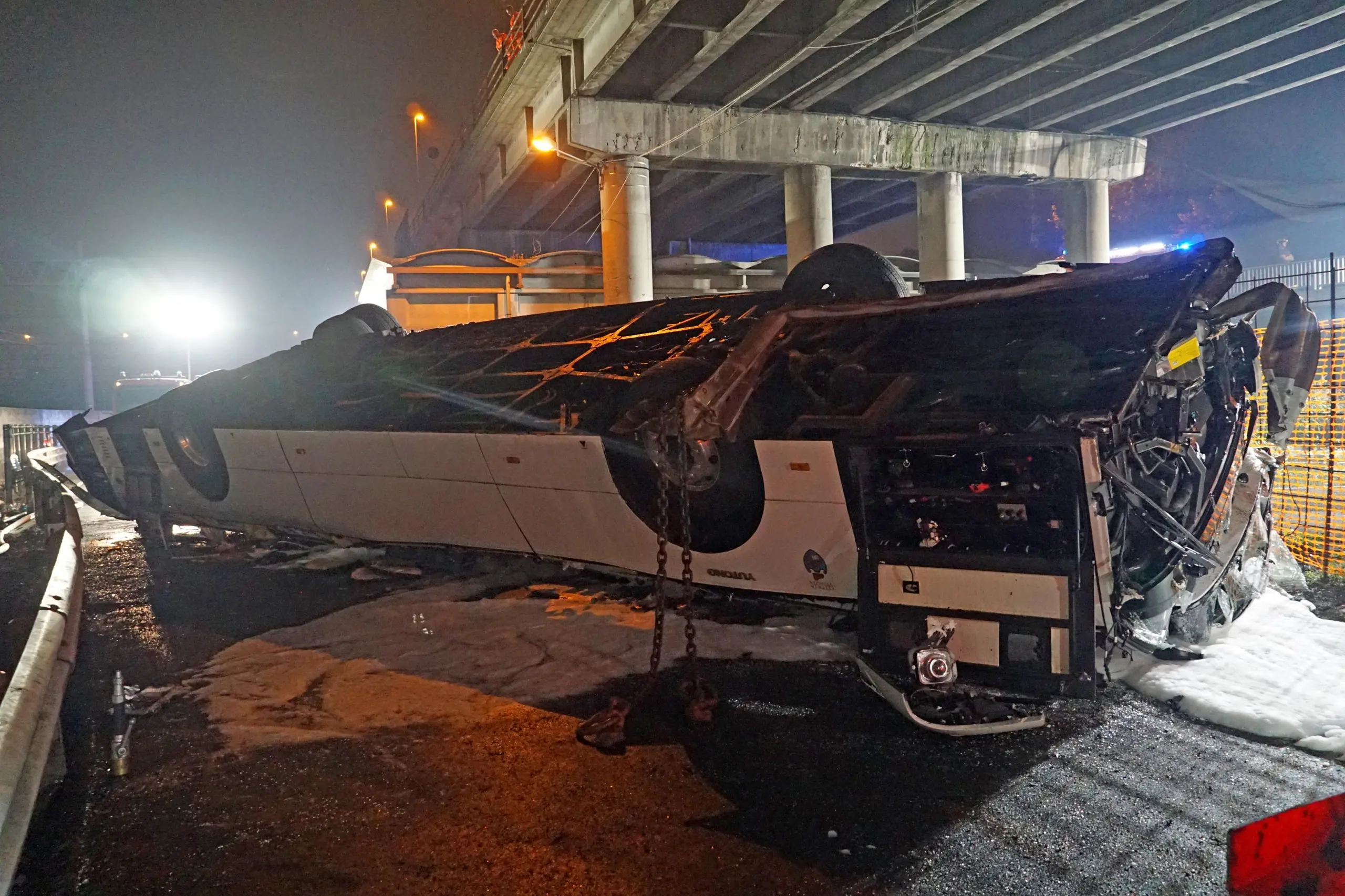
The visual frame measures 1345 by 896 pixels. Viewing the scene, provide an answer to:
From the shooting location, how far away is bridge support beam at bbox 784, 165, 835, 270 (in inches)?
662

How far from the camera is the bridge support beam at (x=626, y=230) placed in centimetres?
1581

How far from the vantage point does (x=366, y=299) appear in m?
39.3

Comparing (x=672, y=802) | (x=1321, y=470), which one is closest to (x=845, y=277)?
(x=672, y=802)

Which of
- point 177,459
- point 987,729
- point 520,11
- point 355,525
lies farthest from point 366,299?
point 987,729

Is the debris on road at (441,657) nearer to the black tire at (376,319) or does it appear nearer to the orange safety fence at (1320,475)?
the black tire at (376,319)

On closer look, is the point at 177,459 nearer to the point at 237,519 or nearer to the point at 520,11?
the point at 237,519

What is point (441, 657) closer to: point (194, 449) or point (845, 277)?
point (845, 277)

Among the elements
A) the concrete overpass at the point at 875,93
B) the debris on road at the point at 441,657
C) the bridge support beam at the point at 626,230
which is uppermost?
the concrete overpass at the point at 875,93

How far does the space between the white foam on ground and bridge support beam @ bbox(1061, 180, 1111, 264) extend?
16582mm

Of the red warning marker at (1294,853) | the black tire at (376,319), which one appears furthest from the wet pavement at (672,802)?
the black tire at (376,319)

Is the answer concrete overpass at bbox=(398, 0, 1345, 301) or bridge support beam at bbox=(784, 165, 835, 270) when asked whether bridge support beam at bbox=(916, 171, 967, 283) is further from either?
bridge support beam at bbox=(784, 165, 835, 270)

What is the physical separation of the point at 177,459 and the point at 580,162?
9.97m

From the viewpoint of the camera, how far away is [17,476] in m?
12.9

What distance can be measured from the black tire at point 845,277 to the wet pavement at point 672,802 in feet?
8.79
